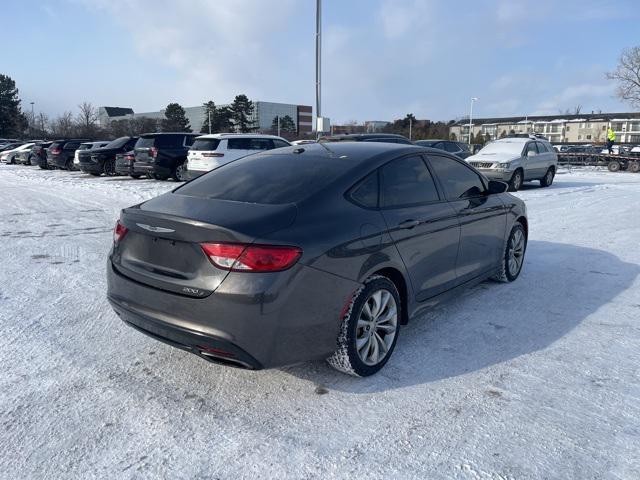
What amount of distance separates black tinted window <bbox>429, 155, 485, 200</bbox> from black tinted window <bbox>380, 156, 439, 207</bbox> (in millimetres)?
202

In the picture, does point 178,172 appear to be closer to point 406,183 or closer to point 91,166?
point 91,166

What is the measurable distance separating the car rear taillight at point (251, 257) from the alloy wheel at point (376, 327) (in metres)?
0.77

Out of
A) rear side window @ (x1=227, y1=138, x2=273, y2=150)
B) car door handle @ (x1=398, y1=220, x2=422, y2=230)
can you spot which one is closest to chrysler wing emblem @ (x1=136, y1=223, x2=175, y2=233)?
car door handle @ (x1=398, y1=220, x2=422, y2=230)

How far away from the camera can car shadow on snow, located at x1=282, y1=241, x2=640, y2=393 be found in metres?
3.47

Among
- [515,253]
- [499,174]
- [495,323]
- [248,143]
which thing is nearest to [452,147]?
[499,174]

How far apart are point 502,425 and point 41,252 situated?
6228 millimetres

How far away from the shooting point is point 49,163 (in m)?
25.7

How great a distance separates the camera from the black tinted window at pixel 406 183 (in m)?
3.74

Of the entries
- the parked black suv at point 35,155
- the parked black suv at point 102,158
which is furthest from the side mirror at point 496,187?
the parked black suv at point 35,155

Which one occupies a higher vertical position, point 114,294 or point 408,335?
point 114,294

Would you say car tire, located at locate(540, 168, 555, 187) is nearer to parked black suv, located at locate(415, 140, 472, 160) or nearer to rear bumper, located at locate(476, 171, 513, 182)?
rear bumper, located at locate(476, 171, 513, 182)

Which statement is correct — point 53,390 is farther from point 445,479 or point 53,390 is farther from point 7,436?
point 445,479

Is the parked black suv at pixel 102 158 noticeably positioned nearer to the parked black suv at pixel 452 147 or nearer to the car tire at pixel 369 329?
the parked black suv at pixel 452 147

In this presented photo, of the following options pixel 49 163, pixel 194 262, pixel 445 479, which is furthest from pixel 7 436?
pixel 49 163
